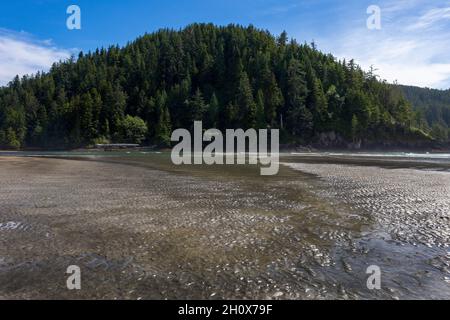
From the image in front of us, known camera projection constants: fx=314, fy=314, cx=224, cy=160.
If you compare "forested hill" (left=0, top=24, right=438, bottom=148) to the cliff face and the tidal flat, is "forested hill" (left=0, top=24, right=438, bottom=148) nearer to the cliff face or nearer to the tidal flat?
the cliff face

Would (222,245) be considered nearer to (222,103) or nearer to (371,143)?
(371,143)

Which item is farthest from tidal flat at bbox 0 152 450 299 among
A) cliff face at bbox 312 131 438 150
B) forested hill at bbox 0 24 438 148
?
cliff face at bbox 312 131 438 150

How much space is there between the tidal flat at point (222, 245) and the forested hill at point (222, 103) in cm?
11300

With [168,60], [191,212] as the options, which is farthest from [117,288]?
[168,60]

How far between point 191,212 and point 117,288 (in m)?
8.00

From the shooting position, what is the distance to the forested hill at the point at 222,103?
13625cm

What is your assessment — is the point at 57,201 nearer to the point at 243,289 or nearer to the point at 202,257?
the point at 202,257

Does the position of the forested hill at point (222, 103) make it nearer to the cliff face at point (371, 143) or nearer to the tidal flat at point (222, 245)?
the cliff face at point (371, 143)

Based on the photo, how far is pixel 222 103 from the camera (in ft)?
516

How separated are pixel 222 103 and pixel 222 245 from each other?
493 feet

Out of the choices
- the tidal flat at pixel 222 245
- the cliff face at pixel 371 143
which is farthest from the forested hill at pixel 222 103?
the tidal flat at pixel 222 245

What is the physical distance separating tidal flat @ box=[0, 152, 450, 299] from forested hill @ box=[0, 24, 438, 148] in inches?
4449
